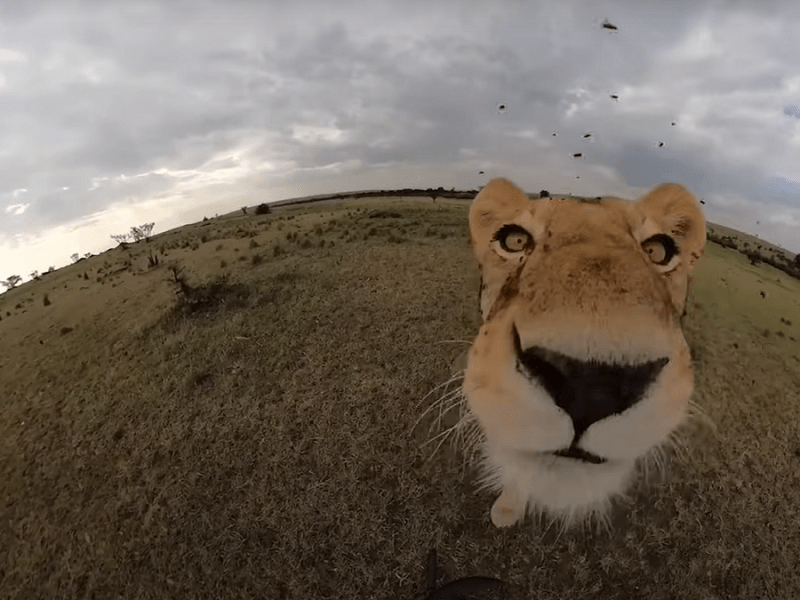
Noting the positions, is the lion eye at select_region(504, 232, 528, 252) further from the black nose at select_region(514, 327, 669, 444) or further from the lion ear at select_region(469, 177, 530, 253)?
the black nose at select_region(514, 327, 669, 444)

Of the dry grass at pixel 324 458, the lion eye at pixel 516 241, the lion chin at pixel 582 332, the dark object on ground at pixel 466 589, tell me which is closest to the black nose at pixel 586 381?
the lion chin at pixel 582 332

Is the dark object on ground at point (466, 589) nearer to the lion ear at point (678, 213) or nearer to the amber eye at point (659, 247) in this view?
the amber eye at point (659, 247)

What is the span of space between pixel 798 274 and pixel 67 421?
52.9 feet

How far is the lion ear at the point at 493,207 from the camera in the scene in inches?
137

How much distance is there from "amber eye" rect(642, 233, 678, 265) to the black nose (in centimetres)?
107

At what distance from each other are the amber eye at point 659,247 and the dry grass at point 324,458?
14.0ft

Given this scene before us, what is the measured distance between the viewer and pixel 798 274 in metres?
9.13

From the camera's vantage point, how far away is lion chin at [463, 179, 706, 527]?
2.51 meters

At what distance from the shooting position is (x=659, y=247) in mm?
3277

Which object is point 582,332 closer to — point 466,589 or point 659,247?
point 659,247

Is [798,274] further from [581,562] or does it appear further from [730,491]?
[581,562]

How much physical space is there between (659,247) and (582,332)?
142 cm

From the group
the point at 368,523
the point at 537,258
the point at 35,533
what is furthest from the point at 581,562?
the point at 35,533

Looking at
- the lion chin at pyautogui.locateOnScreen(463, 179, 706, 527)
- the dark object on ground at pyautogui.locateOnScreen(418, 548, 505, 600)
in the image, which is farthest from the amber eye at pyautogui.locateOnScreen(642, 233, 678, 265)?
the dark object on ground at pyautogui.locateOnScreen(418, 548, 505, 600)
